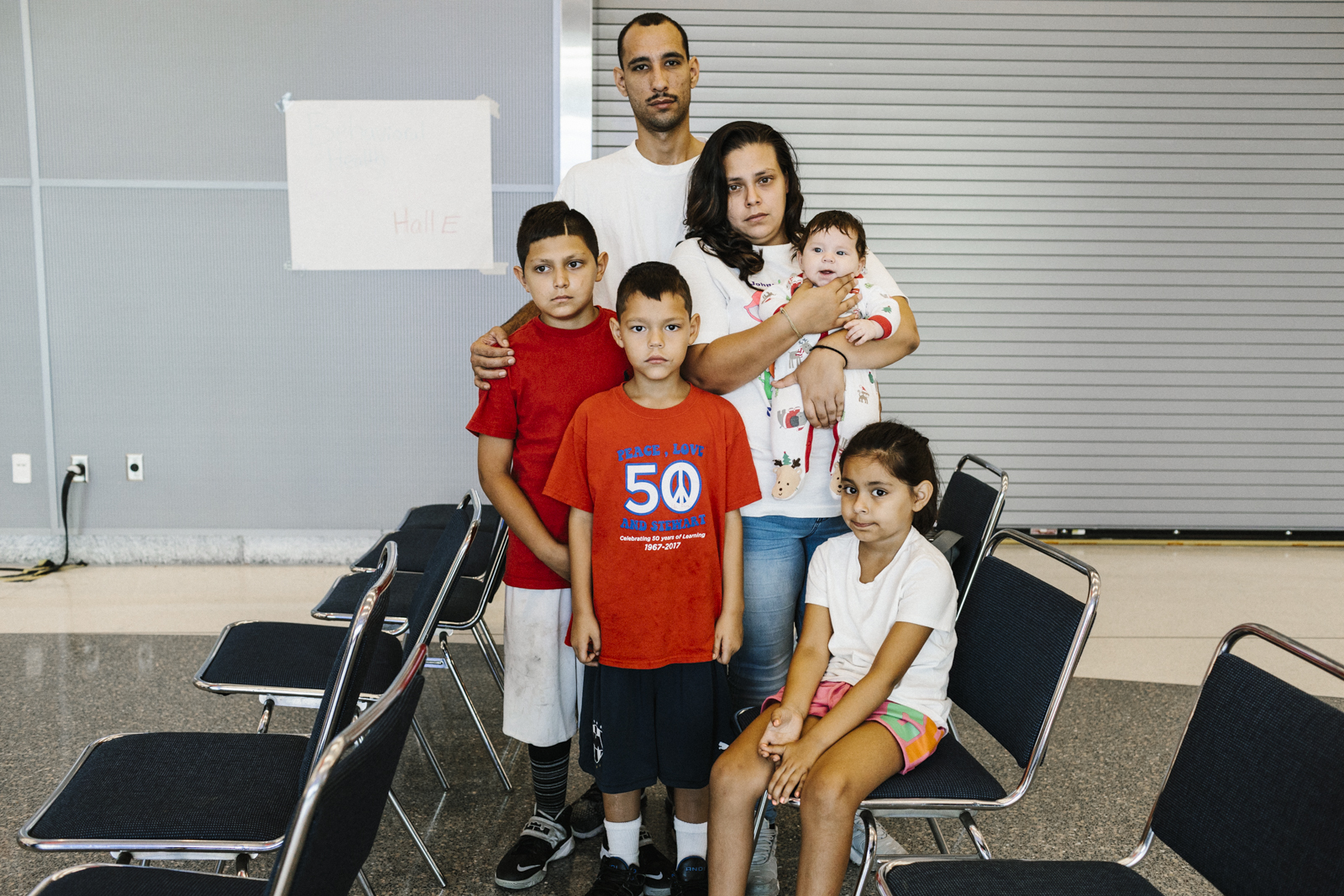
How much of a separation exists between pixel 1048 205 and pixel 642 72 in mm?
3136

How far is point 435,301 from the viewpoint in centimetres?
414

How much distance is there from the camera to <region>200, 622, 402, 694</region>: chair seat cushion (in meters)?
1.96

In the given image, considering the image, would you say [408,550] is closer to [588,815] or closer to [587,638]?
[588,815]

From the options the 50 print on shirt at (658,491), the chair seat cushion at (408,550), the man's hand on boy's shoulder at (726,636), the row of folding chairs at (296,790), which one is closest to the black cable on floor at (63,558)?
the chair seat cushion at (408,550)

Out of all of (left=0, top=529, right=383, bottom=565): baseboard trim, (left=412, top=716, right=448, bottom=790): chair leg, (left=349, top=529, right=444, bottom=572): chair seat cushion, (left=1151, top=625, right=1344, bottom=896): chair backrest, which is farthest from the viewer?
(left=0, top=529, right=383, bottom=565): baseboard trim

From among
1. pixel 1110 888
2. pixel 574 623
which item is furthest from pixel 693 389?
pixel 1110 888

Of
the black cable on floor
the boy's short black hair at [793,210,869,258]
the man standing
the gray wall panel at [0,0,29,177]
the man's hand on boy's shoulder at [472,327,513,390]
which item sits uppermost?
the gray wall panel at [0,0,29,177]

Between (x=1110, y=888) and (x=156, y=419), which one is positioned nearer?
(x=1110, y=888)

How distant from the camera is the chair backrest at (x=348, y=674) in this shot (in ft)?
4.61

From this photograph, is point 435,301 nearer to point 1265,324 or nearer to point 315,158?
point 315,158

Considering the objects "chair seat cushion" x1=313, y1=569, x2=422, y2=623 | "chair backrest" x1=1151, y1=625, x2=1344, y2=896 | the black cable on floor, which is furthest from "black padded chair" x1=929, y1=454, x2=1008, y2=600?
the black cable on floor

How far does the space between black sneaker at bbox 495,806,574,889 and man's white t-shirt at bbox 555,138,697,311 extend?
1245 mm

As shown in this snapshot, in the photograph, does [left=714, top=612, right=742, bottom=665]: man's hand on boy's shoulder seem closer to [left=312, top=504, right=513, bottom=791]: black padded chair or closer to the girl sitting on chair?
the girl sitting on chair

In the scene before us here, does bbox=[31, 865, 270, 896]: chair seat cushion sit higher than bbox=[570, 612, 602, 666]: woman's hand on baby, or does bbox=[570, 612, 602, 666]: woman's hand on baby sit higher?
bbox=[570, 612, 602, 666]: woman's hand on baby
